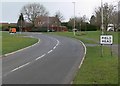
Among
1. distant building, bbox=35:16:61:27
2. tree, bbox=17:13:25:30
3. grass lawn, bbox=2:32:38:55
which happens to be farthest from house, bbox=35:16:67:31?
grass lawn, bbox=2:32:38:55

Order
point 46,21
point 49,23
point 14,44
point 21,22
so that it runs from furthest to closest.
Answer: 1. point 49,23
2. point 46,21
3. point 21,22
4. point 14,44

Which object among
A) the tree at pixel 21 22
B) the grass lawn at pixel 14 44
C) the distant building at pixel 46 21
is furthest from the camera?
the distant building at pixel 46 21

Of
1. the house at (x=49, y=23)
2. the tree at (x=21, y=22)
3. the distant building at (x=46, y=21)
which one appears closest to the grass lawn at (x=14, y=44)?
the house at (x=49, y=23)

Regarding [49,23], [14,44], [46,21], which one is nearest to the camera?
[14,44]

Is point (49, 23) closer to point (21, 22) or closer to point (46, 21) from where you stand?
point (46, 21)

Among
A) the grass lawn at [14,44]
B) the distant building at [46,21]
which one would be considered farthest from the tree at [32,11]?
the grass lawn at [14,44]

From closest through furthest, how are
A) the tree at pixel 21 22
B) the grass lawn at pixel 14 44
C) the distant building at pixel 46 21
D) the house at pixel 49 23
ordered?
the grass lawn at pixel 14 44
the tree at pixel 21 22
the house at pixel 49 23
the distant building at pixel 46 21

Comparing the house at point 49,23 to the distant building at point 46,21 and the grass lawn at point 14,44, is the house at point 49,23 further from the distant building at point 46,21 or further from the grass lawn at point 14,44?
the grass lawn at point 14,44

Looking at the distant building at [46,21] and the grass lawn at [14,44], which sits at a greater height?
the distant building at [46,21]

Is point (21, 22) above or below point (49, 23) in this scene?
above

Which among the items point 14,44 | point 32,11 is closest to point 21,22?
point 32,11

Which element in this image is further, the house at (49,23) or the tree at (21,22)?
the house at (49,23)

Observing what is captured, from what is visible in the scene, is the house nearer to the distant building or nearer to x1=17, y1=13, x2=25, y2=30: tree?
the distant building

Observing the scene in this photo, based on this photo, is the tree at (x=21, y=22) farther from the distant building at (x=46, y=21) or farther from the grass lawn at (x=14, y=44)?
the grass lawn at (x=14, y=44)
